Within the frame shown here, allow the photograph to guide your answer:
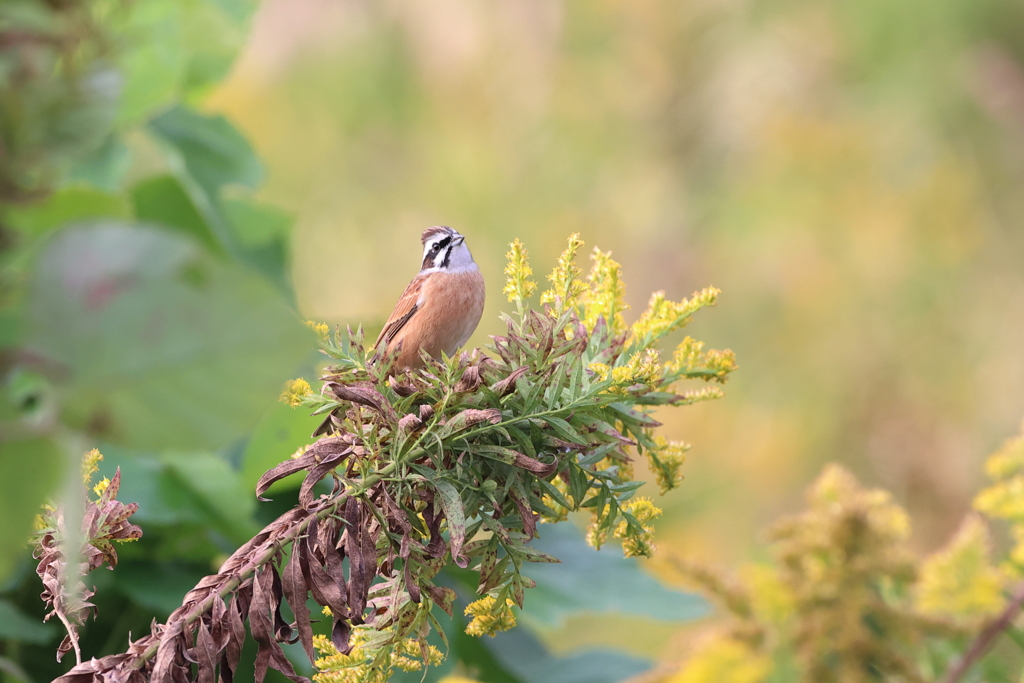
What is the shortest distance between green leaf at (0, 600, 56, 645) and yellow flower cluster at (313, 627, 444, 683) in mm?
231

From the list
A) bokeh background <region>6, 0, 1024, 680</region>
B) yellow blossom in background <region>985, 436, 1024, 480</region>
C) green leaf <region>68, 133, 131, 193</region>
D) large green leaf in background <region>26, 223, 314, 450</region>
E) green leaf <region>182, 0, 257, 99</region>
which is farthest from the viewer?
bokeh background <region>6, 0, 1024, 680</region>

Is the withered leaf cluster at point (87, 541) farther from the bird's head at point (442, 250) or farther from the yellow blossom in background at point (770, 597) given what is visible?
the yellow blossom in background at point (770, 597)

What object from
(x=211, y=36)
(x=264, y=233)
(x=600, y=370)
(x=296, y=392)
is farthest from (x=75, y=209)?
(x=211, y=36)

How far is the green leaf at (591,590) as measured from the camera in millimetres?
697

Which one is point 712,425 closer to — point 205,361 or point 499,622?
point 499,622

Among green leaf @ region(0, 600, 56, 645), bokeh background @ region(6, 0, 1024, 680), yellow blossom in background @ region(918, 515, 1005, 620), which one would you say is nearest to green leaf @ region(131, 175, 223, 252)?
green leaf @ region(0, 600, 56, 645)

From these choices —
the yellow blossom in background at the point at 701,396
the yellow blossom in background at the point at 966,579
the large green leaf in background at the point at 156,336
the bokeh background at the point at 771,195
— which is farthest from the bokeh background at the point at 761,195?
the large green leaf in background at the point at 156,336

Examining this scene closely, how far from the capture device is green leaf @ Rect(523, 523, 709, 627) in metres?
0.70

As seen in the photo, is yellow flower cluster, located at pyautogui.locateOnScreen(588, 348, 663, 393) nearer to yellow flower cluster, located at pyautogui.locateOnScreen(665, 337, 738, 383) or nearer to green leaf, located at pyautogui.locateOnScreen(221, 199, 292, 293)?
yellow flower cluster, located at pyautogui.locateOnScreen(665, 337, 738, 383)

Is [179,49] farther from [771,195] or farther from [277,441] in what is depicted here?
[771,195]

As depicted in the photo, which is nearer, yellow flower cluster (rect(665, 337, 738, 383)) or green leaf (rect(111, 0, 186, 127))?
yellow flower cluster (rect(665, 337, 738, 383))

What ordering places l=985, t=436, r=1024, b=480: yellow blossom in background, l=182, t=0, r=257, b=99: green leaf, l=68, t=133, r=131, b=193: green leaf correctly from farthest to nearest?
l=182, t=0, r=257, b=99: green leaf < l=68, t=133, r=131, b=193: green leaf < l=985, t=436, r=1024, b=480: yellow blossom in background

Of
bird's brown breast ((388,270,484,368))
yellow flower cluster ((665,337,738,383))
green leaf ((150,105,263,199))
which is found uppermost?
green leaf ((150,105,263,199))

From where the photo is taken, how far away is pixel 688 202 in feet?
9.70
